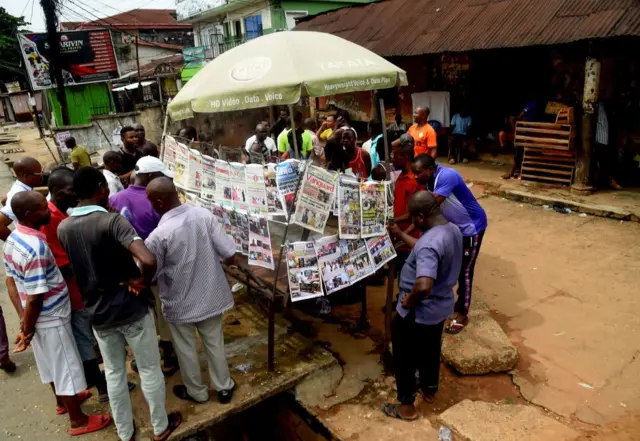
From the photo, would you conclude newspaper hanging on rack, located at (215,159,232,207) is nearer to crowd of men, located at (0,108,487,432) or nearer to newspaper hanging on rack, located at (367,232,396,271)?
crowd of men, located at (0,108,487,432)

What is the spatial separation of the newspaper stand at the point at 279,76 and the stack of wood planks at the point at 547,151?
519 cm

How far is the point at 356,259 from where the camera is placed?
393cm

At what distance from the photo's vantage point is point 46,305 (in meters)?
3.26

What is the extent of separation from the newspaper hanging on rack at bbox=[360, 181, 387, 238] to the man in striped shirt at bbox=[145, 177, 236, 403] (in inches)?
45.3

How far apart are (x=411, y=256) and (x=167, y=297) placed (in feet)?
6.13

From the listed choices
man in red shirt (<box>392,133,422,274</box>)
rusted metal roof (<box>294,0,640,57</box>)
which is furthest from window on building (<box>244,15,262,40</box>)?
man in red shirt (<box>392,133,422,274</box>)

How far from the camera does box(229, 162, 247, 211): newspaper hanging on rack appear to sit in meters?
3.92

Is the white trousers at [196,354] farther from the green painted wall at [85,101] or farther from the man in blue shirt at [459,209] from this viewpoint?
the green painted wall at [85,101]

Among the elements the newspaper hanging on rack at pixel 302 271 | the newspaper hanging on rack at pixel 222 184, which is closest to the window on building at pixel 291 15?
the newspaper hanging on rack at pixel 222 184

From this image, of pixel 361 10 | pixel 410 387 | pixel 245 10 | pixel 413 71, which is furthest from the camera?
pixel 245 10

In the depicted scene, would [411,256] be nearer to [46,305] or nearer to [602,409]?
[602,409]

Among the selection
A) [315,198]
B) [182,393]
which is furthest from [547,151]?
[182,393]

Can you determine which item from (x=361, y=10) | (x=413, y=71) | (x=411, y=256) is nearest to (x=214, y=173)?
(x=411, y=256)

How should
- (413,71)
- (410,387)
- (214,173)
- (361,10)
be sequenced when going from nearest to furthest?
(410,387), (214,173), (413,71), (361,10)
